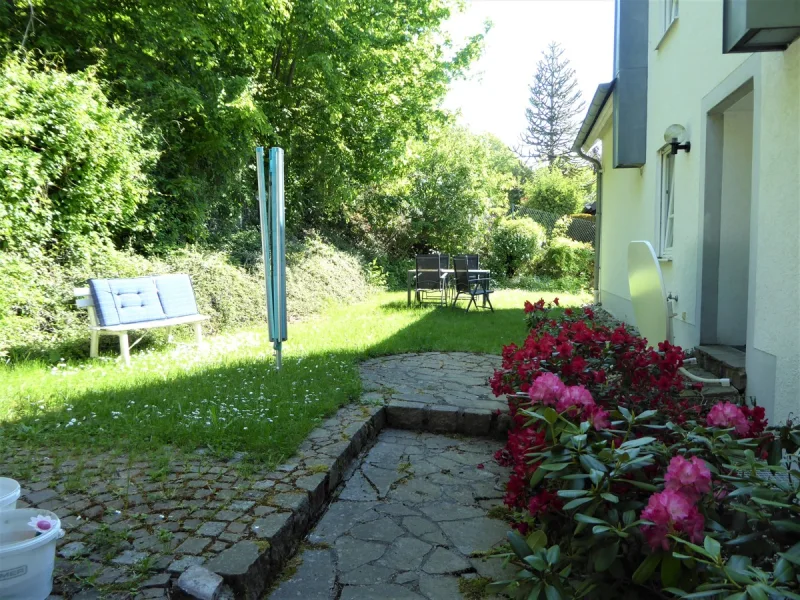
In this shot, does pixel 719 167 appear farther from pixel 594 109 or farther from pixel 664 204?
pixel 594 109

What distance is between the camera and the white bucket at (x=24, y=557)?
78.9 inches

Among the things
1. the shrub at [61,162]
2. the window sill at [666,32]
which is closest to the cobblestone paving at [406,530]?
the window sill at [666,32]

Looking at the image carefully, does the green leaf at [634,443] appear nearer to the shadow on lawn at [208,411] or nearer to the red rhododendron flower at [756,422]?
the red rhododendron flower at [756,422]

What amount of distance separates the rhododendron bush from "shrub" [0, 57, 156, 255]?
6.78 meters

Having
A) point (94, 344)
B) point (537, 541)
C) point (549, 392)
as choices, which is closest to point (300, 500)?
point (537, 541)

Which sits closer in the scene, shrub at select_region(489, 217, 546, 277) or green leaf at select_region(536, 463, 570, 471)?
green leaf at select_region(536, 463, 570, 471)

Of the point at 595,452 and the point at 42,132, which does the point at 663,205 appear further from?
the point at 42,132

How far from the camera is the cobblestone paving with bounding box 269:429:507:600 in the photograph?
2.64m

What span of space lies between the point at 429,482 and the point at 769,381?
2173 millimetres

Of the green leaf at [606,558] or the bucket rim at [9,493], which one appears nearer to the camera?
the green leaf at [606,558]

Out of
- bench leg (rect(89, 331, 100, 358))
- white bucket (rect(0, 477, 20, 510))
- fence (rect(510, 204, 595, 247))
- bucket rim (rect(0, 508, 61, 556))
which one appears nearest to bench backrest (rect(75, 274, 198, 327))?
bench leg (rect(89, 331, 100, 358))

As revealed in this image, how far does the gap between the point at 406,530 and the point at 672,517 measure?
1915 mm

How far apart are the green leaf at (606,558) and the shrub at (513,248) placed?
1662 cm

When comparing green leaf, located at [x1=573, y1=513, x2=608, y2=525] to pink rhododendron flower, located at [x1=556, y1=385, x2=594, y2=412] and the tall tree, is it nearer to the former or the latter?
pink rhododendron flower, located at [x1=556, y1=385, x2=594, y2=412]
